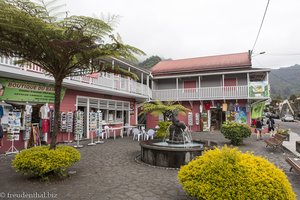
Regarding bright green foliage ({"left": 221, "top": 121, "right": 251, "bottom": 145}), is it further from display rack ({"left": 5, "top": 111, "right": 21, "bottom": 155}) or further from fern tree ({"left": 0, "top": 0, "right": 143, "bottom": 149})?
display rack ({"left": 5, "top": 111, "right": 21, "bottom": 155})

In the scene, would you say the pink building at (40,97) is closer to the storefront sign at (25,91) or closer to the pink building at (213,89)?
the storefront sign at (25,91)

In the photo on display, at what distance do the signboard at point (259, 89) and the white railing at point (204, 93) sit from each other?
0.48 meters

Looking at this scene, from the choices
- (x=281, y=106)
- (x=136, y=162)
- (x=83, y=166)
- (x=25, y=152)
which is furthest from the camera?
(x=281, y=106)

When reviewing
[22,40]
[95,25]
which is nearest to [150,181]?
[95,25]

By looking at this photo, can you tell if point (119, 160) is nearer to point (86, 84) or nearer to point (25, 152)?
point (25, 152)

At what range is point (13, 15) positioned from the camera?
4.48m

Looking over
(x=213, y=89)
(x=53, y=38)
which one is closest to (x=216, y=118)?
(x=213, y=89)

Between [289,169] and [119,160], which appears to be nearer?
[289,169]

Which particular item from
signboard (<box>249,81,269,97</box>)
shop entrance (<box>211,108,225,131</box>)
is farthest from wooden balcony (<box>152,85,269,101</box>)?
shop entrance (<box>211,108,225,131</box>)

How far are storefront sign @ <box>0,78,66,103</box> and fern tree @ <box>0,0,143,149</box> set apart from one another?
490 cm

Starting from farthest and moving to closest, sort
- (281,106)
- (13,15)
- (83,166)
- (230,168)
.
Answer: (281,106) < (83,166) < (13,15) < (230,168)

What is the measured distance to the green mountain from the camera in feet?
362

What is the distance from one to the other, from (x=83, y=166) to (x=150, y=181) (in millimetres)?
2767

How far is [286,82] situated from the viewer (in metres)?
119
